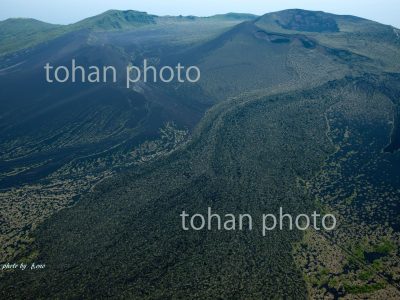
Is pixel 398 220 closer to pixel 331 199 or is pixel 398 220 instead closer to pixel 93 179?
pixel 331 199

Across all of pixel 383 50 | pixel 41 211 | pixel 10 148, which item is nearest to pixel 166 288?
pixel 41 211

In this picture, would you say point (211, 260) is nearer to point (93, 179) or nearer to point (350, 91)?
point (93, 179)

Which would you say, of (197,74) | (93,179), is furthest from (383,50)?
(93,179)

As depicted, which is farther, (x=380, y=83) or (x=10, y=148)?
(x=380, y=83)

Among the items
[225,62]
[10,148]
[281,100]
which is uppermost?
[225,62]

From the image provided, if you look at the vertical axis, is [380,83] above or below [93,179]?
above

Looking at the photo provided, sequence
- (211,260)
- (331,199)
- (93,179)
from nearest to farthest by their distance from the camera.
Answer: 1. (211,260)
2. (331,199)
3. (93,179)

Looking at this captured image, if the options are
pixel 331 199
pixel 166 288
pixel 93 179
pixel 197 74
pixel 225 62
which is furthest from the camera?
pixel 225 62

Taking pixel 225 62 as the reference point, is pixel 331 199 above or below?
below

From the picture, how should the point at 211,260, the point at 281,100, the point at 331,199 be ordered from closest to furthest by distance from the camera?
the point at 211,260, the point at 331,199, the point at 281,100
